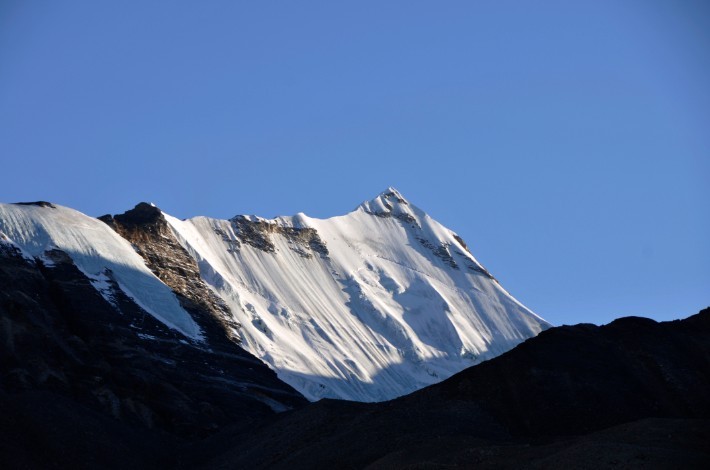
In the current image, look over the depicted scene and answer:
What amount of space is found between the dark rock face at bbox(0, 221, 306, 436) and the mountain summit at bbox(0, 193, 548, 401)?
210 cm

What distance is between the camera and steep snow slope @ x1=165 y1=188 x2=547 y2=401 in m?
126

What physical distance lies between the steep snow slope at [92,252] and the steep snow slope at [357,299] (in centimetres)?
1665

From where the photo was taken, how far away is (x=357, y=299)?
15025 centimetres

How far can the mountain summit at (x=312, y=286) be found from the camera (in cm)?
10406

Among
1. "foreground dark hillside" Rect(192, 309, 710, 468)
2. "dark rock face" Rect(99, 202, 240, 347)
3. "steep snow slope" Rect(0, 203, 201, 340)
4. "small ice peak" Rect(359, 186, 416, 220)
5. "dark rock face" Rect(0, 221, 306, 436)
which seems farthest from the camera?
"small ice peak" Rect(359, 186, 416, 220)

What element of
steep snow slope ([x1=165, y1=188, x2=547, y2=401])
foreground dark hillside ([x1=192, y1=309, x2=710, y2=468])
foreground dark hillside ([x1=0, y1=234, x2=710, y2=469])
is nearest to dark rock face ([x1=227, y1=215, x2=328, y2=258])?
steep snow slope ([x1=165, y1=188, x2=547, y2=401])

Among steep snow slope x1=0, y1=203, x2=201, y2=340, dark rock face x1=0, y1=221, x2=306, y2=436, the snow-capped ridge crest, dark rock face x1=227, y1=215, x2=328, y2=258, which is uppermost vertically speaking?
the snow-capped ridge crest

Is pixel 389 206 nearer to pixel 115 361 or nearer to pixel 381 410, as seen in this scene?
pixel 115 361

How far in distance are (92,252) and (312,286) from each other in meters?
50.1

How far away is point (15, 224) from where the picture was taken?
101 m

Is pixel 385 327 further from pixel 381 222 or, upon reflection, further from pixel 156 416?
pixel 156 416

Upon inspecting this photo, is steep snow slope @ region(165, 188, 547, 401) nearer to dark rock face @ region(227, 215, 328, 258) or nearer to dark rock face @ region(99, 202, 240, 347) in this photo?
dark rock face @ region(227, 215, 328, 258)

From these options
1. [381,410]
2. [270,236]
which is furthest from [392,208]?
[381,410]

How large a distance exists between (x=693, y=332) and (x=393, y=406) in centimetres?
2076
